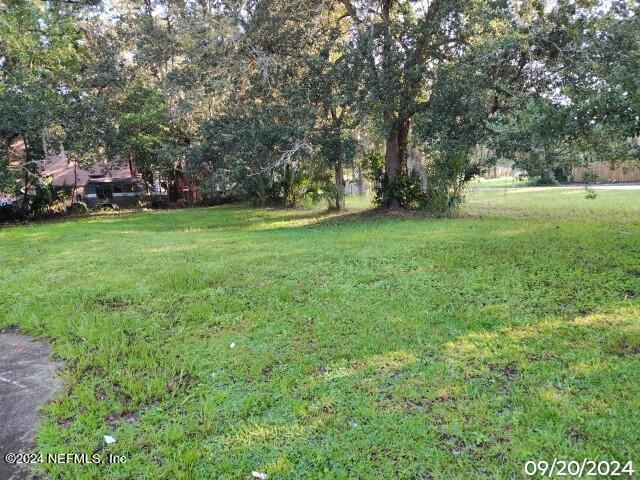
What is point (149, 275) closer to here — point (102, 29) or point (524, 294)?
point (524, 294)

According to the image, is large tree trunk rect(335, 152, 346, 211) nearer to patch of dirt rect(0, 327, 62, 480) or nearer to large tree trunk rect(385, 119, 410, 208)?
large tree trunk rect(385, 119, 410, 208)

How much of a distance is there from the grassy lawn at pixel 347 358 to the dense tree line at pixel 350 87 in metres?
1.73

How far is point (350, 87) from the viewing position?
925cm

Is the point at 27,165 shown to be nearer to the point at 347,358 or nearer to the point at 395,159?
the point at 395,159

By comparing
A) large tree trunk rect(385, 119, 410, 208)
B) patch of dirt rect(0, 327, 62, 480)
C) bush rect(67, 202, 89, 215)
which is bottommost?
patch of dirt rect(0, 327, 62, 480)

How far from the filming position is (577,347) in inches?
118

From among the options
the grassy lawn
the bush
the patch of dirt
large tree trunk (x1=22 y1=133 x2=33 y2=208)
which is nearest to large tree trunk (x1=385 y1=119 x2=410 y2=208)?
the grassy lawn

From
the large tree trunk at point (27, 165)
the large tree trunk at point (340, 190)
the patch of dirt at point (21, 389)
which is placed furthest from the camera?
the large tree trunk at point (27, 165)

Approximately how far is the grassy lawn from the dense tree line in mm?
1726

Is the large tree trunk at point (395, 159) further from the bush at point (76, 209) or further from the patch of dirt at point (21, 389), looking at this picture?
the bush at point (76, 209)

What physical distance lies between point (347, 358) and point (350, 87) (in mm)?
7454

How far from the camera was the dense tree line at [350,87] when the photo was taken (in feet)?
17.4

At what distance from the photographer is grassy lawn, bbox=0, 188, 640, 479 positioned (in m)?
2.13

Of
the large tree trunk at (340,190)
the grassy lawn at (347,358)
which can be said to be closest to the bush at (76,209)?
the large tree trunk at (340,190)
